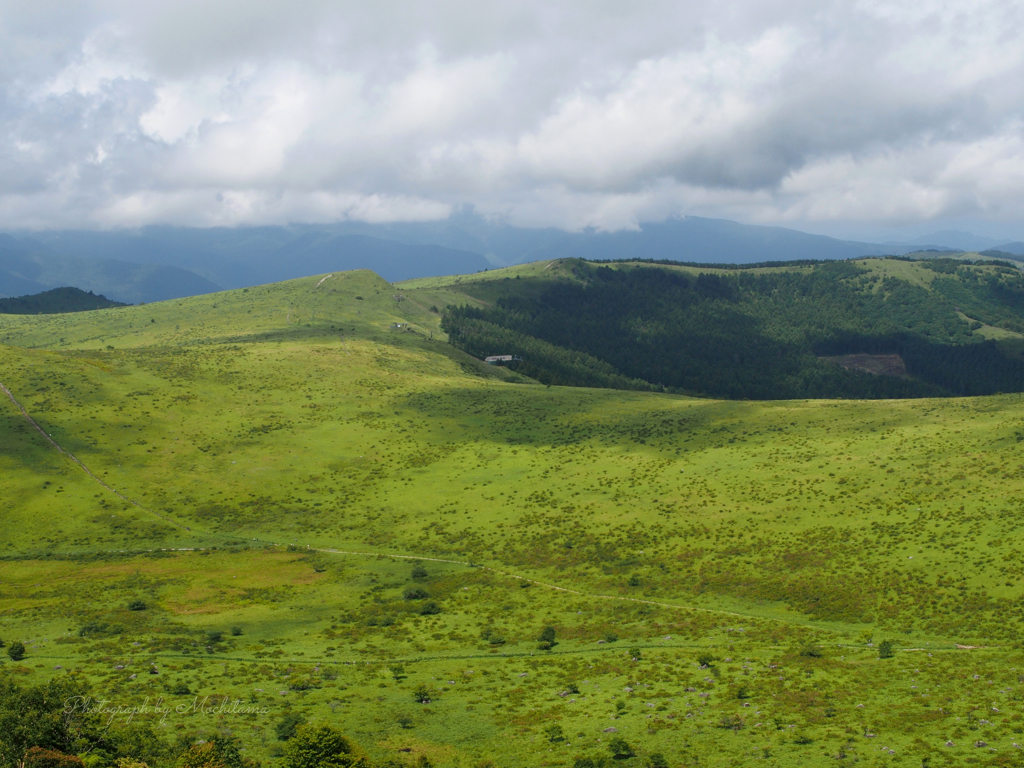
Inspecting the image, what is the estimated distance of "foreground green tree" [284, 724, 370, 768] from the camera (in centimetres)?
3028

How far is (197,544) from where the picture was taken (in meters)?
77.6

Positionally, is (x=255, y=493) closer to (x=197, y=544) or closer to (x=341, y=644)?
(x=197, y=544)

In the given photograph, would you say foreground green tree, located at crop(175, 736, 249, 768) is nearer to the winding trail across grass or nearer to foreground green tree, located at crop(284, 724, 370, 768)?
foreground green tree, located at crop(284, 724, 370, 768)

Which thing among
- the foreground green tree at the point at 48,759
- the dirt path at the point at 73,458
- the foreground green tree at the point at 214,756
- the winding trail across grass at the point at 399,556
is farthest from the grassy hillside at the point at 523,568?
the foreground green tree at the point at 48,759

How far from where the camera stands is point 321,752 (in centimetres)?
3061

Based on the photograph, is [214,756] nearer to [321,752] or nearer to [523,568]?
[321,752]

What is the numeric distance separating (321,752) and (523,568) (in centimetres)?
4077

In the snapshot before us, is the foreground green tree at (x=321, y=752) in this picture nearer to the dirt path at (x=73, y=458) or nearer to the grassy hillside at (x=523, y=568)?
the grassy hillside at (x=523, y=568)

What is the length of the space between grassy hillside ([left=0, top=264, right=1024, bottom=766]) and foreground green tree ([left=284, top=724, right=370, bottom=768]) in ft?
10.5

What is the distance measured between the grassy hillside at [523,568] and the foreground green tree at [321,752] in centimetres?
320

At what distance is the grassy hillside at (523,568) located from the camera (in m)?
37.8

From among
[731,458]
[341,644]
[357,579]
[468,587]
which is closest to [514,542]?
[468,587]

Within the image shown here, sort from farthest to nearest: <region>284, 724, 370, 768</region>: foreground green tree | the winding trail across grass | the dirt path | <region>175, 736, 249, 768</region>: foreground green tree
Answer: the dirt path, the winding trail across grass, <region>284, 724, 370, 768</region>: foreground green tree, <region>175, 736, 249, 768</region>: foreground green tree

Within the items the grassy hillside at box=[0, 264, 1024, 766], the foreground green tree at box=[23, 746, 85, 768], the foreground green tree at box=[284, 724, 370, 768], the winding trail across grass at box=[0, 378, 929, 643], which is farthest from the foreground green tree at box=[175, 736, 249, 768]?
the winding trail across grass at box=[0, 378, 929, 643]
